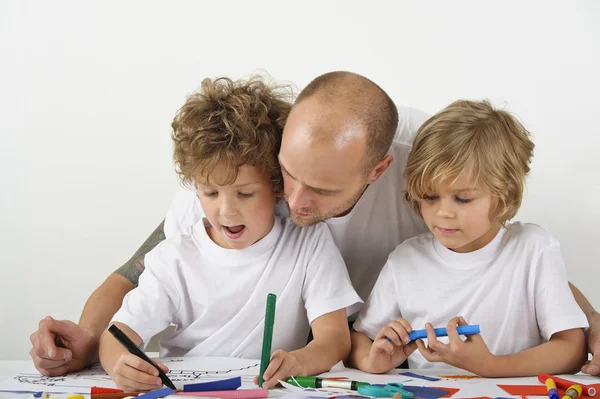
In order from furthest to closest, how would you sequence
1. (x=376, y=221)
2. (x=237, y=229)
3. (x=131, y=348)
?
(x=376, y=221)
(x=237, y=229)
(x=131, y=348)

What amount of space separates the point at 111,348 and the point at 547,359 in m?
0.82

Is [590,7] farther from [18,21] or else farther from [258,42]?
[18,21]

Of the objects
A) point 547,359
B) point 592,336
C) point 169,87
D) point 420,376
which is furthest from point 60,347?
point 169,87

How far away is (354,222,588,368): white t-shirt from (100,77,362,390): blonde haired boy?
10 centimetres

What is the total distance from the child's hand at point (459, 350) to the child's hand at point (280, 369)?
23 cm

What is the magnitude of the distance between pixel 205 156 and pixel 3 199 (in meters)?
1.52

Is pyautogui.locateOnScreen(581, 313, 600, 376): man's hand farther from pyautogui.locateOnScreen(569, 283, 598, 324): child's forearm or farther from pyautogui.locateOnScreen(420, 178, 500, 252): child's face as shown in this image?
pyautogui.locateOnScreen(420, 178, 500, 252): child's face

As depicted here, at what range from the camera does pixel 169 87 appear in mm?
2727

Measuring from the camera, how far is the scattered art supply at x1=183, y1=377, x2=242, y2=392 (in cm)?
135

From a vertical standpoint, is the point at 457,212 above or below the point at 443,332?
above

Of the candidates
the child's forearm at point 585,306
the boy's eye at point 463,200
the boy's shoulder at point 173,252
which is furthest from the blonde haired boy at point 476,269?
the boy's shoulder at point 173,252

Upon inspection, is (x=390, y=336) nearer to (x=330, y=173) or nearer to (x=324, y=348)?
(x=324, y=348)

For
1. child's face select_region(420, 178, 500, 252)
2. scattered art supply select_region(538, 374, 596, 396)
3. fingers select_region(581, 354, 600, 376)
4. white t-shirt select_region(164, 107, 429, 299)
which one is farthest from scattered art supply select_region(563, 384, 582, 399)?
white t-shirt select_region(164, 107, 429, 299)

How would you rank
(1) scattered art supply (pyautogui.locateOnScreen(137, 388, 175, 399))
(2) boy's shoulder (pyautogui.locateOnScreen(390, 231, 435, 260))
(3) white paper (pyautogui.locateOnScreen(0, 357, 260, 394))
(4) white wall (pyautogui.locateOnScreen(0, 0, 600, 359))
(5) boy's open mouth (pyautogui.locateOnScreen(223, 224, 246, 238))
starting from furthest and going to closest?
(4) white wall (pyautogui.locateOnScreen(0, 0, 600, 359)), (2) boy's shoulder (pyautogui.locateOnScreen(390, 231, 435, 260)), (5) boy's open mouth (pyautogui.locateOnScreen(223, 224, 246, 238)), (3) white paper (pyautogui.locateOnScreen(0, 357, 260, 394)), (1) scattered art supply (pyautogui.locateOnScreen(137, 388, 175, 399))
